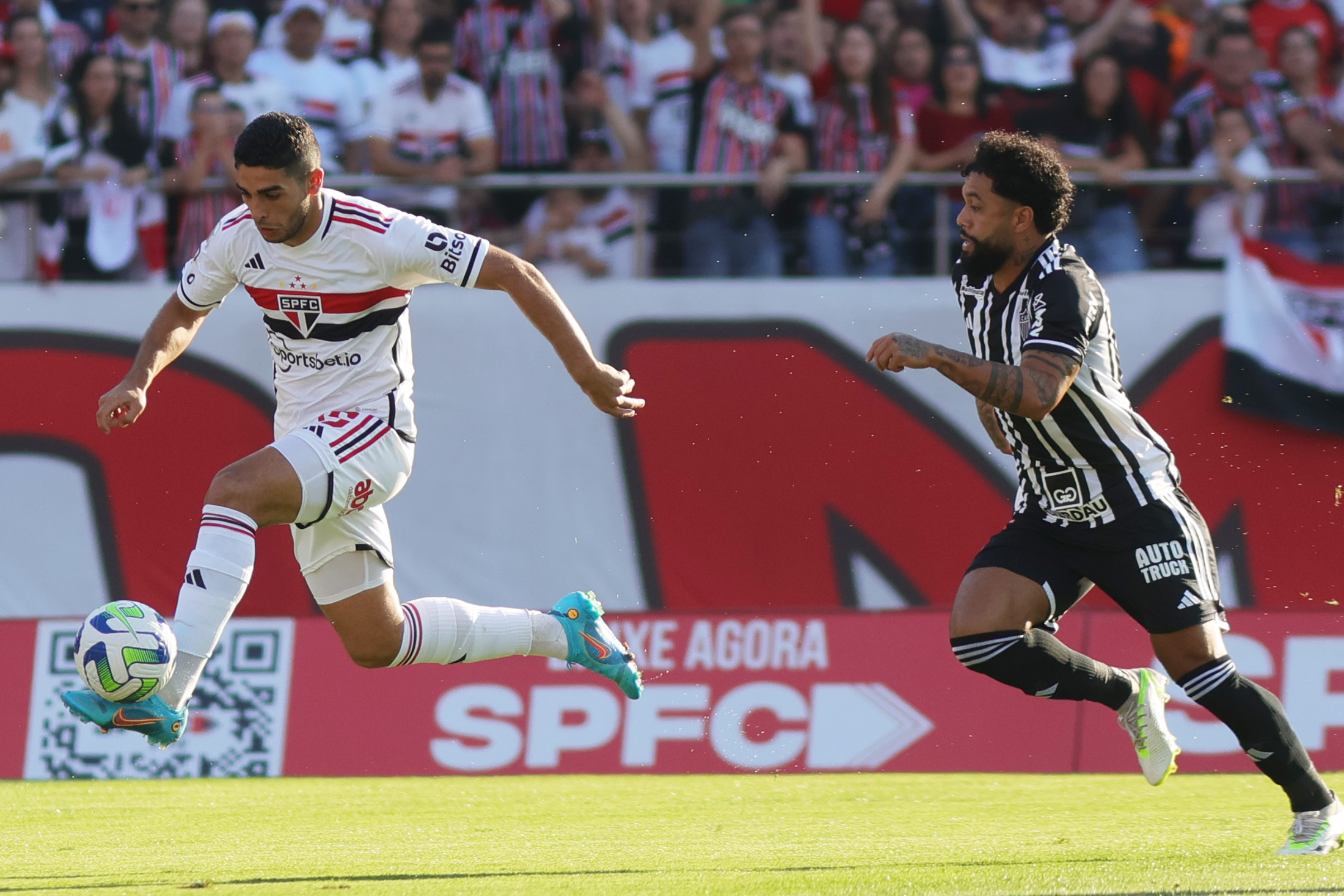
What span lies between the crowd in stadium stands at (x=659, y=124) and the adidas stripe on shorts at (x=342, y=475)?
4595 mm

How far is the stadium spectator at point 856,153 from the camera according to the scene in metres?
10.1

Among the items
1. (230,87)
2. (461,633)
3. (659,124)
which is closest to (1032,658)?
(461,633)

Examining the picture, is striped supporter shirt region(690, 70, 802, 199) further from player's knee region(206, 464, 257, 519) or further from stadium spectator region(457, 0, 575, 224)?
player's knee region(206, 464, 257, 519)

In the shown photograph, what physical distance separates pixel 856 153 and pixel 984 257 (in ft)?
16.7


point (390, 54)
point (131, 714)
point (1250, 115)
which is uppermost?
point (390, 54)

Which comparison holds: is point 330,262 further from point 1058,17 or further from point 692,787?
point 1058,17

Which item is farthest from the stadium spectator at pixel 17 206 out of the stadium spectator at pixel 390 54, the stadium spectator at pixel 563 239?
the stadium spectator at pixel 563 239

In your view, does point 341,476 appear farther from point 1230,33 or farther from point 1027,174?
point 1230,33

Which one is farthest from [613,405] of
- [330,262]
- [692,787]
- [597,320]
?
[597,320]

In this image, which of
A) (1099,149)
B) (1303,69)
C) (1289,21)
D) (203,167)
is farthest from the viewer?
(1289,21)

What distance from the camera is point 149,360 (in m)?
5.62

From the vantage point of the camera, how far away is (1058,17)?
34.8ft

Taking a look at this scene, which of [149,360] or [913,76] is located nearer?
[149,360]

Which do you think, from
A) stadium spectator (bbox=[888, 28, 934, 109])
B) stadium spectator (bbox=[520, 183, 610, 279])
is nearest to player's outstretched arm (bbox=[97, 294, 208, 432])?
stadium spectator (bbox=[520, 183, 610, 279])
